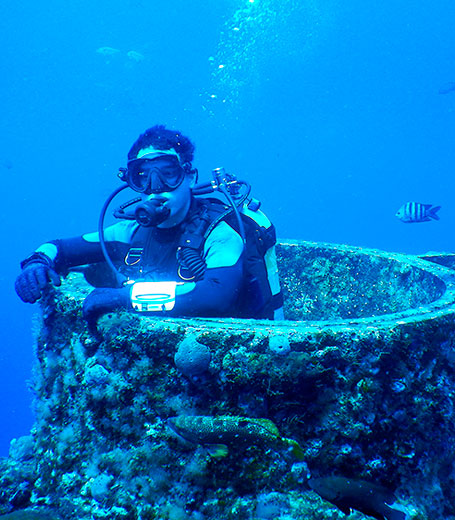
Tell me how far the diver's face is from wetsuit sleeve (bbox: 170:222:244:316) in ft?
1.73

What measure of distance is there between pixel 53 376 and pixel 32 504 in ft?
1.97

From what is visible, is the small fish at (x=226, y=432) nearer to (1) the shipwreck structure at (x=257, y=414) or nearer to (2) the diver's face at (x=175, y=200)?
(1) the shipwreck structure at (x=257, y=414)

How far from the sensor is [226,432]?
4.99 feet

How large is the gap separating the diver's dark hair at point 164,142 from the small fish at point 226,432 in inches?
94.8

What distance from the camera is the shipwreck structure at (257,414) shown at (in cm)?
157

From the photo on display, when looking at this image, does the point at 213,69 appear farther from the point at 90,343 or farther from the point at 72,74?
the point at 90,343

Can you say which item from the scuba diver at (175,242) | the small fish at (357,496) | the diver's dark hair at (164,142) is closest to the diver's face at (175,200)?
the scuba diver at (175,242)

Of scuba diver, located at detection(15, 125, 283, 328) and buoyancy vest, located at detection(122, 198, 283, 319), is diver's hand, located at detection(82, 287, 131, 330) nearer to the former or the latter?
scuba diver, located at detection(15, 125, 283, 328)

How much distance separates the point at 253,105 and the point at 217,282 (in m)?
116

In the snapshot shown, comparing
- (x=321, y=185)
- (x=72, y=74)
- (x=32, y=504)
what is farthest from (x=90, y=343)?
(x=321, y=185)

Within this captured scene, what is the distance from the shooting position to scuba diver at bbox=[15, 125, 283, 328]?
8.54 ft

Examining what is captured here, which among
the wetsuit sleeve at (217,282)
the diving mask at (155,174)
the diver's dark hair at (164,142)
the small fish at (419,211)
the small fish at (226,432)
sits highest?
the small fish at (419,211)

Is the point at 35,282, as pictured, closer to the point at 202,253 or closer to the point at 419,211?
the point at 202,253

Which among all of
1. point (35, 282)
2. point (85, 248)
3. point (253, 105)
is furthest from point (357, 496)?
point (253, 105)
